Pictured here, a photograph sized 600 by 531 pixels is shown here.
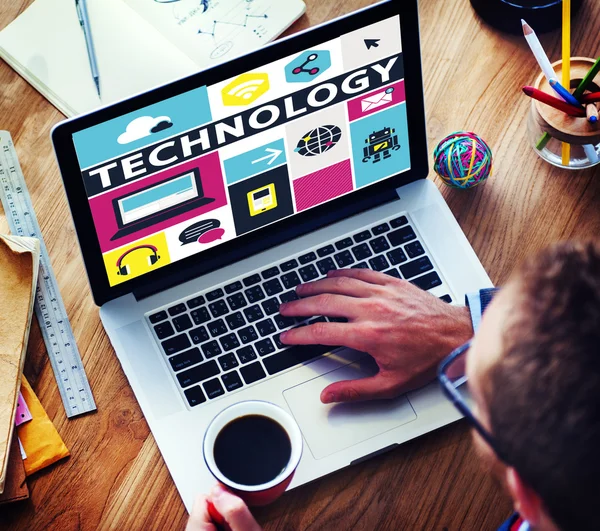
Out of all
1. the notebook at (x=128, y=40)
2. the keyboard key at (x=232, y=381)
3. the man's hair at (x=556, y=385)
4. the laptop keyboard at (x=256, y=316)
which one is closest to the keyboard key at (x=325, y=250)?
the laptop keyboard at (x=256, y=316)

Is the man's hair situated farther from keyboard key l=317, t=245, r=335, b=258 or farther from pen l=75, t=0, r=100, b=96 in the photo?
pen l=75, t=0, r=100, b=96

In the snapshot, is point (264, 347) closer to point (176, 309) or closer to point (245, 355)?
point (245, 355)

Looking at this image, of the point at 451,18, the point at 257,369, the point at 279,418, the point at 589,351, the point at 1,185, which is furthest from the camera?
the point at 451,18

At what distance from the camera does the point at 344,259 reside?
1.11 metres

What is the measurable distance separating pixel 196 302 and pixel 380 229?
274 mm

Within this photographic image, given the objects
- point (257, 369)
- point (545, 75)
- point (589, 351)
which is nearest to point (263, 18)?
point (545, 75)

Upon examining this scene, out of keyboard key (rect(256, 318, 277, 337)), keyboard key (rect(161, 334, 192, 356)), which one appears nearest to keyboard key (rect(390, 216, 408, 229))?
keyboard key (rect(256, 318, 277, 337))

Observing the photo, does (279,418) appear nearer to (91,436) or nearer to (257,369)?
(257,369)

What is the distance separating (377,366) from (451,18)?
578 mm

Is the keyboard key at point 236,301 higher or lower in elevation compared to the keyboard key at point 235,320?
higher

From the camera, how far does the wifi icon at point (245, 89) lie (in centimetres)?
95

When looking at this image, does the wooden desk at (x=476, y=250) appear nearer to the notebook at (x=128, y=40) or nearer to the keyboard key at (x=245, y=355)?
the notebook at (x=128, y=40)

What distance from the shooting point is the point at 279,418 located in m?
0.93

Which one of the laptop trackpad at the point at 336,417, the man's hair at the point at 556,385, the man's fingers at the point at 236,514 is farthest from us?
the laptop trackpad at the point at 336,417
